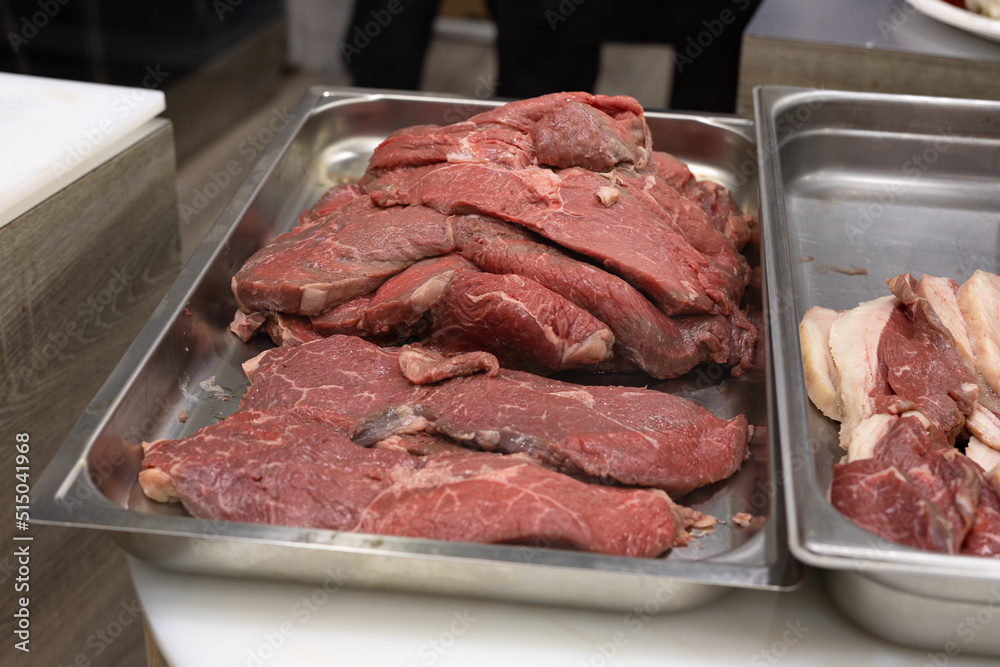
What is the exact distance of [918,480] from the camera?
1725 millimetres

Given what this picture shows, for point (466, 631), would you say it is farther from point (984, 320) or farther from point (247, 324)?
point (984, 320)

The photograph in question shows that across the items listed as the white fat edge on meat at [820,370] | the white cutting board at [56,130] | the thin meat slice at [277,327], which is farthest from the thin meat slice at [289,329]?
the white fat edge on meat at [820,370]

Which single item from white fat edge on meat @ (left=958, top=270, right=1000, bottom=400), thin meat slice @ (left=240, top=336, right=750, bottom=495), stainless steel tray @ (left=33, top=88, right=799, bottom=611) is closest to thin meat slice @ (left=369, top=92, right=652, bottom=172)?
stainless steel tray @ (left=33, top=88, right=799, bottom=611)

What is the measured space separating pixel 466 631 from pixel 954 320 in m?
1.54

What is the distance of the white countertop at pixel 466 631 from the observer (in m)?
1.56

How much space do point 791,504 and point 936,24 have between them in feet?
8.64

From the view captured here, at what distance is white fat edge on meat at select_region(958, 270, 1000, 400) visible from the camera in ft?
6.99

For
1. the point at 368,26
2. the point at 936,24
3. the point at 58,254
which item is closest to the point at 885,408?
the point at 936,24

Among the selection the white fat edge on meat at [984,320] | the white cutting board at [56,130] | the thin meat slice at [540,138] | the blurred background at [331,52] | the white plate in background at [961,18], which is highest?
the white plate in background at [961,18]

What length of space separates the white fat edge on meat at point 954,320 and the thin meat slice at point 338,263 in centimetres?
133

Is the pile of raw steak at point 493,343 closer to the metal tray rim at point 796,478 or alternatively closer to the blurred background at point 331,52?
the metal tray rim at point 796,478

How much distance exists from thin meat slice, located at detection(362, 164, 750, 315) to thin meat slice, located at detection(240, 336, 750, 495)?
13.2 inches

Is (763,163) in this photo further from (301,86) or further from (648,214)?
(301,86)

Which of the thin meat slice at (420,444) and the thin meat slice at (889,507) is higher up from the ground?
the thin meat slice at (889,507)
